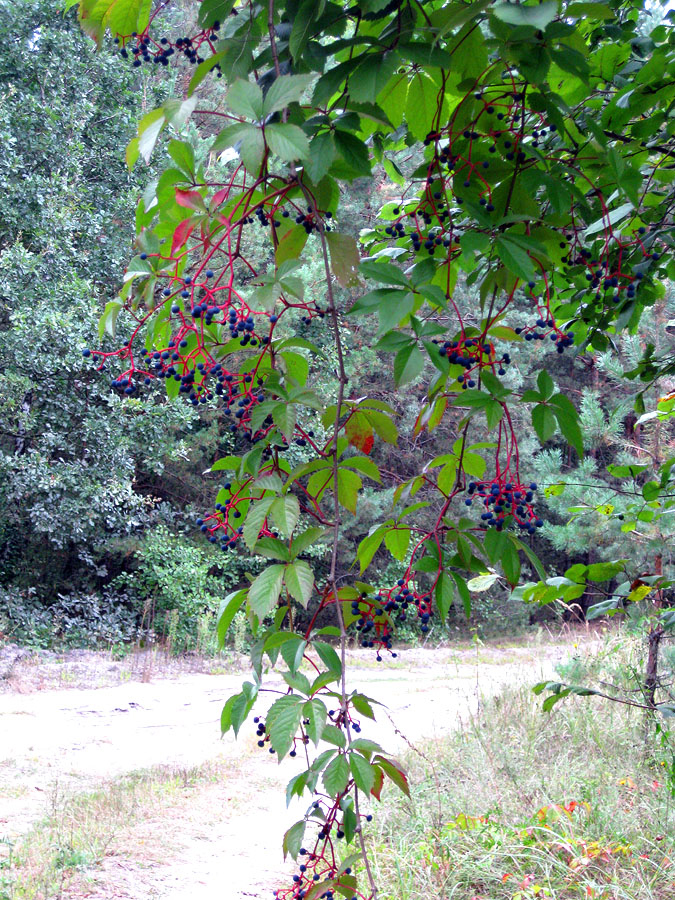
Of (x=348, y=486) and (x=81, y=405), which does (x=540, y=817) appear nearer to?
(x=348, y=486)

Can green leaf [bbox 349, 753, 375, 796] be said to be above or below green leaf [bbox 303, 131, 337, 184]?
below

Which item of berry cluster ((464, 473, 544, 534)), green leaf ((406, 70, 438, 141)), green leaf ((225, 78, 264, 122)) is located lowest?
berry cluster ((464, 473, 544, 534))

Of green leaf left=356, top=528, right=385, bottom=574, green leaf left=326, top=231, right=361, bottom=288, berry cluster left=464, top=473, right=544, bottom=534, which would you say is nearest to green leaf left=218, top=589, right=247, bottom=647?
green leaf left=356, top=528, right=385, bottom=574

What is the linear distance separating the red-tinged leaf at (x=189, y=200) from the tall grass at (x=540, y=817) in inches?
91.6

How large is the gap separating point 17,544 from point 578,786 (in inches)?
352

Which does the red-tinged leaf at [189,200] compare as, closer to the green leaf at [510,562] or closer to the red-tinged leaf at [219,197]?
the red-tinged leaf at [219,197]

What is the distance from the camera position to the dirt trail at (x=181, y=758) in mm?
3205

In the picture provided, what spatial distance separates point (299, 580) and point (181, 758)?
15.3ft

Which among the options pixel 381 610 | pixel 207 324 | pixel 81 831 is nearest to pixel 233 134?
pixel 207 324

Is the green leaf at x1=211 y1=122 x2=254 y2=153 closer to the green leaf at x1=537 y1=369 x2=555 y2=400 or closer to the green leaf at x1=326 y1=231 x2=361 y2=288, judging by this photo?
the green leaf at x1=326 y1=231 x2=361 y2=288

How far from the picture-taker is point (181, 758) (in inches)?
200

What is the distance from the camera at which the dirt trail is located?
10.5 feet

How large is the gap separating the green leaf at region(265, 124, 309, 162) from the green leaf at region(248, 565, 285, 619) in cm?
50

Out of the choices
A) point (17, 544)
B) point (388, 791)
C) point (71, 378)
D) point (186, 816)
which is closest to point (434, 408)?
point (388, 791)
